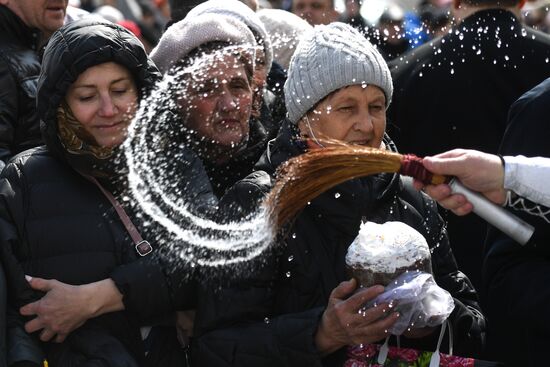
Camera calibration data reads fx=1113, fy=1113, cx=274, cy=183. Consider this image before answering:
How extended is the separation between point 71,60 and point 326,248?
1134mm

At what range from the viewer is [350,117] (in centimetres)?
376

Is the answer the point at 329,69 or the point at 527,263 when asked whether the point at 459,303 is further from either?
the point at 329,69

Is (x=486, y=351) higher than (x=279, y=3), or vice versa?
(x=486, y=351)

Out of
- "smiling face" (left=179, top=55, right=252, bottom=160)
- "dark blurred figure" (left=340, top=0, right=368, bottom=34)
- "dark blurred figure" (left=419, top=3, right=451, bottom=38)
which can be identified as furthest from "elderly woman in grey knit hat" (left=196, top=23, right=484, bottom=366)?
"dark blurred figure" (left=340, top=0, right=368, bottom=34)

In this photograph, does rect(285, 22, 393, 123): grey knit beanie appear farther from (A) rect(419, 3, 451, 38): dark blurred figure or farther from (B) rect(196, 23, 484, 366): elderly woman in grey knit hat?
(A) rect(419, 3, 451, 38): dark blurred figure

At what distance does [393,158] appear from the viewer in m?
3.15

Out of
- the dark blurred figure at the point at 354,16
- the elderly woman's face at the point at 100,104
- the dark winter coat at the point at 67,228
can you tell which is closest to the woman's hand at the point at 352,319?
the dark winter coat at the point at 67,228

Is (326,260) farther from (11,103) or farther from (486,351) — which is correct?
(11,103)

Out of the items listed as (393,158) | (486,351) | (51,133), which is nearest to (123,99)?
(51,133)

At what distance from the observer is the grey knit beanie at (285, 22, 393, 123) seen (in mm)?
3785

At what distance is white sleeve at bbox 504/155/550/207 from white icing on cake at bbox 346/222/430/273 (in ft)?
1.34

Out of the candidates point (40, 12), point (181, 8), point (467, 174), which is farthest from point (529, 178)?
point (181, 8)

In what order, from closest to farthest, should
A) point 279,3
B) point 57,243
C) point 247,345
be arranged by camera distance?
point 247,345 < point 57,243 < point 279,3

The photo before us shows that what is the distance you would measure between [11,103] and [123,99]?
651 millimetres
